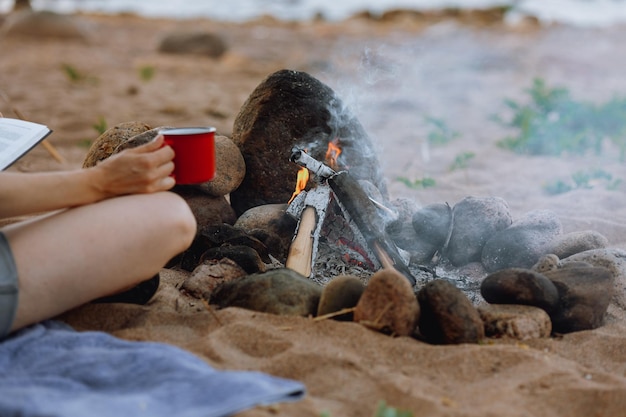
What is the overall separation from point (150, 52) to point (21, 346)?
11.7 meters

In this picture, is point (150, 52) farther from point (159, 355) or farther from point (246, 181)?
point (159, 355)

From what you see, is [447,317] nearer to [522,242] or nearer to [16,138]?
[522,242]

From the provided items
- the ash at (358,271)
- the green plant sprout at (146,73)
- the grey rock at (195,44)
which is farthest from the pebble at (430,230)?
the grey rock at (195,44)

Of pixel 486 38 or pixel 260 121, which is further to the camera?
pixel 486 38

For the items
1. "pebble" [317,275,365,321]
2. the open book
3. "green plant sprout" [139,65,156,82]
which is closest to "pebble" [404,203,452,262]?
"pebble" [317,275,365,321]

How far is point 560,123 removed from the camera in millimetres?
6773

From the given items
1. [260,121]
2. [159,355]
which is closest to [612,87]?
[260,121]

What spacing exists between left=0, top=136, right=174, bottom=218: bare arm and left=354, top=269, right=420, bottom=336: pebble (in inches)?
38.1

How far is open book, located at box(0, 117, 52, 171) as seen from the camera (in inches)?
112

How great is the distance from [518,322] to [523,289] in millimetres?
195

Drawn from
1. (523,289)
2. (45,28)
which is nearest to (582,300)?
(523,289)

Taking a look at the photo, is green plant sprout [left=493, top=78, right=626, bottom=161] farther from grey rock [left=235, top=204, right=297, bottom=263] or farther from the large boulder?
grey rock [left=235, top=204, right=297, bottom=263]

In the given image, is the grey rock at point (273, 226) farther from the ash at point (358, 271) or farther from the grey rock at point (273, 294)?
the grey rock at point (273, 294)

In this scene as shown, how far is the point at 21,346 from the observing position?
244cm
